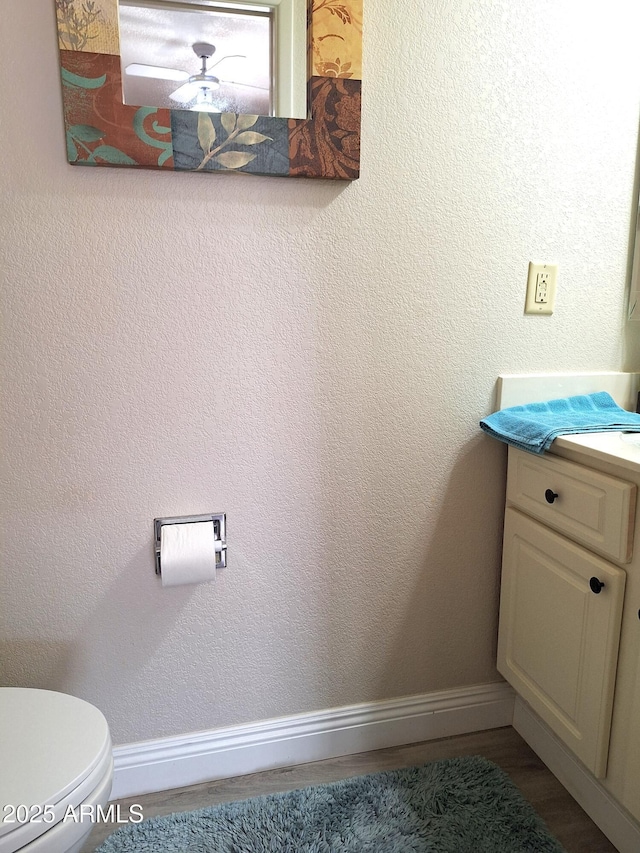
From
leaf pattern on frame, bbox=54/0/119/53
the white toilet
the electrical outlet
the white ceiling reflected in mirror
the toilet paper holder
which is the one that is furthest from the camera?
the electrical outlet

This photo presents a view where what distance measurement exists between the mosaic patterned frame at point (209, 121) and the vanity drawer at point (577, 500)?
0.73 m

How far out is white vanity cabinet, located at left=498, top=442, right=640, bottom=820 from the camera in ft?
3.39

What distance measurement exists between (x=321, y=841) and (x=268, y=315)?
1.07 m

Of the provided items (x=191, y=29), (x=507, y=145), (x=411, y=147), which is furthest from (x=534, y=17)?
(x=191, y=29)

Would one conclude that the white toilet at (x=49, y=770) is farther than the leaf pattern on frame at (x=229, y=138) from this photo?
No

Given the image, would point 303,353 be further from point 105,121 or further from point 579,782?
point 579,782

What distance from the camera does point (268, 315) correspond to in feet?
3.97

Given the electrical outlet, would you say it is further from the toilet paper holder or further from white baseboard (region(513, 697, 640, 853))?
white baseboard (region(513, 697, 640, 853))

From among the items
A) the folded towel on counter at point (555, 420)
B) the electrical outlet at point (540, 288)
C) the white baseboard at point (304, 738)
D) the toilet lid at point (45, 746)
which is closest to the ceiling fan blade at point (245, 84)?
the electrical outlet at point (540, 288)

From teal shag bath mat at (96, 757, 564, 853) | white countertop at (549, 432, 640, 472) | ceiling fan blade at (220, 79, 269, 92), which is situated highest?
ceiling fan blade at (220, 79, 269, 92)

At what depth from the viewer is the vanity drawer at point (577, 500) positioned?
103cm

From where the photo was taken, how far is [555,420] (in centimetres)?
127

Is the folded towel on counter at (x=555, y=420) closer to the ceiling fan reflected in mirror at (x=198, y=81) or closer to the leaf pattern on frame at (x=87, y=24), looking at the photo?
the ceiling fan reflected in mirror at (x=198, y=81)

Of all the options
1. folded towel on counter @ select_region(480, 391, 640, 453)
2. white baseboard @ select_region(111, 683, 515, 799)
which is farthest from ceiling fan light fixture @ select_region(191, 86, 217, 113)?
white baseboard @ select_region(111, 683, 515, 799)
